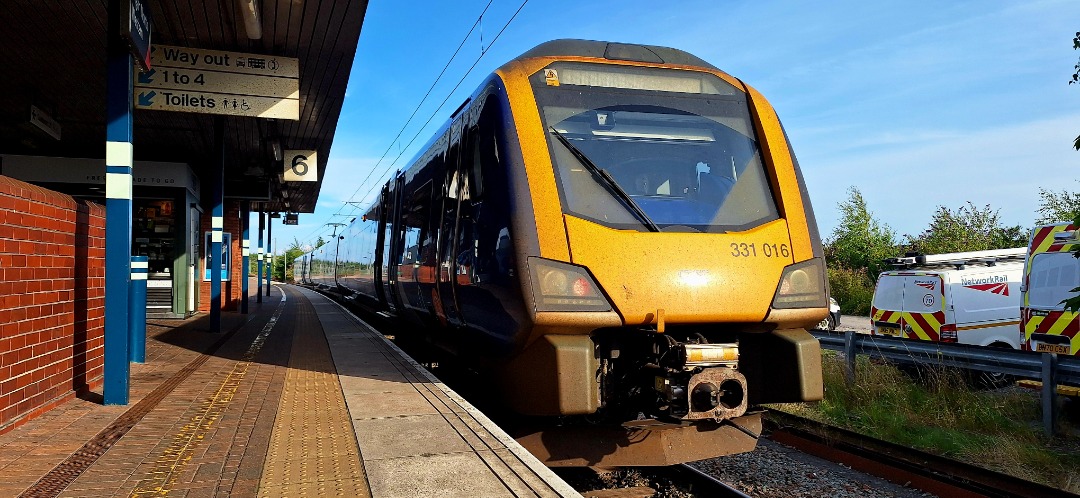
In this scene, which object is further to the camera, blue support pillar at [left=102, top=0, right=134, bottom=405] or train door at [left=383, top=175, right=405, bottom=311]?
train door at [left=383, top=175, right=405, bottom=311]

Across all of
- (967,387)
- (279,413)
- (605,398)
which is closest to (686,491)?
(605,398)

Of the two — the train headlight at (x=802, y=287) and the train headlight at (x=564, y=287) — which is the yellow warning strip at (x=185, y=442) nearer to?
the train headlight at (x=564, y=287)

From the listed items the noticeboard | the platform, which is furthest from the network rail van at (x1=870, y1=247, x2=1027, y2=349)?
the noticeboard

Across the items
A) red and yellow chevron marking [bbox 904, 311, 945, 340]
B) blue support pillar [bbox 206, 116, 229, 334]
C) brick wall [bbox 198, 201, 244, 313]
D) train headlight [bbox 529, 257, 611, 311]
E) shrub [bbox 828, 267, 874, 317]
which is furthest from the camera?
shrub [bbox 828, 267, 874, 317]

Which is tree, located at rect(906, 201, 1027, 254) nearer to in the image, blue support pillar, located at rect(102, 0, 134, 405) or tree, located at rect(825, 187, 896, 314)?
tree, located at rect(825, 187, 896, 314)

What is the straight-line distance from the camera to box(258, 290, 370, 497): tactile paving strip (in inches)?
139

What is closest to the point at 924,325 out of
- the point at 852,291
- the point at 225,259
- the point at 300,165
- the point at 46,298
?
the point at 46,298

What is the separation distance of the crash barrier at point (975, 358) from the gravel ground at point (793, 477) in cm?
232

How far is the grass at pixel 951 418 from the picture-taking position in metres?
6.09

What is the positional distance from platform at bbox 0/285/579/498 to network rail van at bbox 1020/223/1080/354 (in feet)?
23.2

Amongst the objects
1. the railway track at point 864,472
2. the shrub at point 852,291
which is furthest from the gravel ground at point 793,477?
the shrub at point 852,291

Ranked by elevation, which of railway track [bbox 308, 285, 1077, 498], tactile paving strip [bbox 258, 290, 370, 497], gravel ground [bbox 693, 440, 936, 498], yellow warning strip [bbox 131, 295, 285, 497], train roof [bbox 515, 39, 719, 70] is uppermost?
train roof [bbox 515, 39, 719, 70]

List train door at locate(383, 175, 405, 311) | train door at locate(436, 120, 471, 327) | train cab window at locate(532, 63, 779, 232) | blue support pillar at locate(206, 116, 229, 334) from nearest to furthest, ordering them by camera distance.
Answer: train cab window at locate(532, 63, 779, 232)
train door at locate(436, 120, 471, 327)
train door at locate(383, 175, 405, 311)
blue support pillar at locate(206, 116, 229, 334)

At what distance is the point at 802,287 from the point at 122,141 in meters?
5.06
